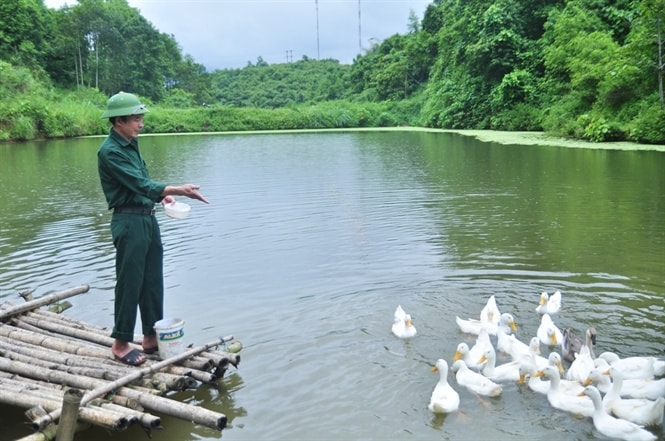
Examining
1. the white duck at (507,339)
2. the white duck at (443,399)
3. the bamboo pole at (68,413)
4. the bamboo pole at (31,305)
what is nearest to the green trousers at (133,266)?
the bamboo pole at (68,413)

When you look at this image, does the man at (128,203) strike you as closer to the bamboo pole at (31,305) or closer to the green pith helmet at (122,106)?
the green pith helmet at (122,106)

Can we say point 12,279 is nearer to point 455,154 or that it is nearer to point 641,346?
point 641,346

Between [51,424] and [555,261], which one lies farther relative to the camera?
[555,261]

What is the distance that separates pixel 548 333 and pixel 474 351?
2.90 ft

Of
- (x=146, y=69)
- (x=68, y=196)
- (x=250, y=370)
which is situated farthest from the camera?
(x=146, y=69)

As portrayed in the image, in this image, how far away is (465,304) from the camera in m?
7.49

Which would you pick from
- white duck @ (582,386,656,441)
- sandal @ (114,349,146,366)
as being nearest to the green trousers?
sandal @ (114,349,146,366)

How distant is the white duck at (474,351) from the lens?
5.91 meters

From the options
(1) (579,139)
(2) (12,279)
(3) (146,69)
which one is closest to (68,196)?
(2) (12,279)

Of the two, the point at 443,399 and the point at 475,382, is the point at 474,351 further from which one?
the point at 443,399

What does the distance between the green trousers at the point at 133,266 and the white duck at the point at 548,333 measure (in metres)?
→ 3.99

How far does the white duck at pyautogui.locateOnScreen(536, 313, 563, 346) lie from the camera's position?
622 cm

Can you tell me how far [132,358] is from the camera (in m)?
5.12

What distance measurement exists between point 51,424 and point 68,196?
13949 millimetres
